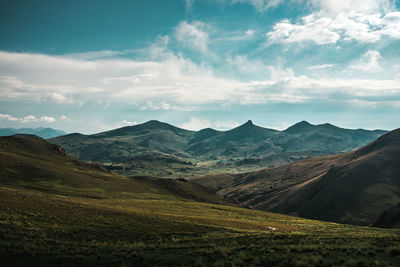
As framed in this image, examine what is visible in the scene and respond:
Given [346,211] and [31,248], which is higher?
[31,248]

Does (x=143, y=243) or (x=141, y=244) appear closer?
(x=141, y=244)

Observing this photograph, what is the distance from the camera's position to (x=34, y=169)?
9600 cm

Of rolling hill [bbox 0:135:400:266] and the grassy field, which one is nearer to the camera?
the grassy field

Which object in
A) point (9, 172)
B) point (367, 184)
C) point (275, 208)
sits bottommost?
point (275, 208)

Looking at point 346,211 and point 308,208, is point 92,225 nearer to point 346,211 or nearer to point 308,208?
point 346,211

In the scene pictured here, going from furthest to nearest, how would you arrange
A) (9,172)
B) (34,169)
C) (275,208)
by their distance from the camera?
1. (275,208)
2. (34,169)
3. (9,172)

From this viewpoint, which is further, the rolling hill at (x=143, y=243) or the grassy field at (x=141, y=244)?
the rolling hill at (x=143, y=243)

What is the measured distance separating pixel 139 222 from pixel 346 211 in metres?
149

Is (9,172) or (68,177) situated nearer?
(9,172)

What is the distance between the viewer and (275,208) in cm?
19525

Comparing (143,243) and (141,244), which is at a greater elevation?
(141,244)

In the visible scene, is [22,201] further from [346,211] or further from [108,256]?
[346,211]

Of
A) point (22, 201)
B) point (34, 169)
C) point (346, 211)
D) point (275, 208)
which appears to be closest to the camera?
point (22, 201)

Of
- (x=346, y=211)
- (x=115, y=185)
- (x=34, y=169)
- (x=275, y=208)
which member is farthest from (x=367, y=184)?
(x=34, y=169)
